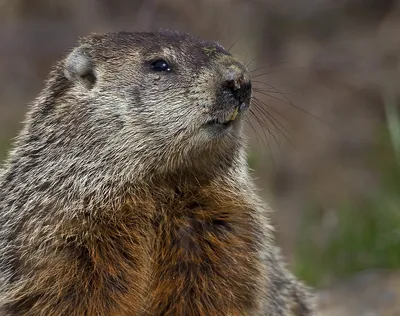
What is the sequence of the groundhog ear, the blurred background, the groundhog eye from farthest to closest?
the blurred background < the groundhog ear < the groundhog eye

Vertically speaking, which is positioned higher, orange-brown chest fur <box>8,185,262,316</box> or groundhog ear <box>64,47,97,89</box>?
groundhog ear <box>64,47,97,89</box>

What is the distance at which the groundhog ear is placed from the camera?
15.3ft

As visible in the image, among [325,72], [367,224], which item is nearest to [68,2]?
[325,72]

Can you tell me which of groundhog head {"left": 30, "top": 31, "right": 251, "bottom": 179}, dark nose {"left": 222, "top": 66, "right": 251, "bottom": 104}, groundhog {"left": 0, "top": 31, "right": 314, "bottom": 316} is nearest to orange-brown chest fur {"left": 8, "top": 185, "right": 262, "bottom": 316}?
groundhog {"left": 0, "top": 31, "right": 314, "bottom": 316}

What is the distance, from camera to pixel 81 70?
15.3 ft

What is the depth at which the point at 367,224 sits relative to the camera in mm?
6754

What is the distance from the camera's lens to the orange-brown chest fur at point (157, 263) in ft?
13.8

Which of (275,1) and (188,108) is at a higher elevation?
(275,1)

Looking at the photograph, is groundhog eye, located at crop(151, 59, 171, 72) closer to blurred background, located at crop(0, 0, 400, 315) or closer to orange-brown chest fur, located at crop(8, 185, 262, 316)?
orange-brown chest fur, located at crop(8, 185, 262, 316)

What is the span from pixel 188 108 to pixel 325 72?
6.30 meters

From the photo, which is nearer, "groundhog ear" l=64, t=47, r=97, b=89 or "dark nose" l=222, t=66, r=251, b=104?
"dark nose" l=222, t=66, r=251, b=104

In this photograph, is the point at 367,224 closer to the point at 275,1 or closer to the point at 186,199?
the point at 186,199

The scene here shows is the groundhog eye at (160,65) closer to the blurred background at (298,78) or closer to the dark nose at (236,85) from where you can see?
the dark nose at (236,85)

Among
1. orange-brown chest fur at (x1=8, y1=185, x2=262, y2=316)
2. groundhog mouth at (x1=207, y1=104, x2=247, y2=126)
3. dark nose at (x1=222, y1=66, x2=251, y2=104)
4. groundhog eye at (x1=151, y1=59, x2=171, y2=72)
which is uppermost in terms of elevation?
groundhog eye at (x1=151, y1=59, x2=171, y2=72)
